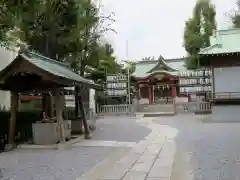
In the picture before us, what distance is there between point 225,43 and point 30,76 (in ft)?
51.9

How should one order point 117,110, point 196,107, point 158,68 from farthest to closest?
1. point 158,68
2. point 117,110
3. point 196,107

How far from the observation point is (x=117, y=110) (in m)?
32.5

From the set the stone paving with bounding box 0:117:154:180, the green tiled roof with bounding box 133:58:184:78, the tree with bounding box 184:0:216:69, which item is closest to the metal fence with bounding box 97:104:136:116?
the tree with bounding box 184:0:216:69

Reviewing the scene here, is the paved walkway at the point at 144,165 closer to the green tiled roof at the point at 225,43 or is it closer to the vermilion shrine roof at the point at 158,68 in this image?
the green tiled roof at the point at 225,43

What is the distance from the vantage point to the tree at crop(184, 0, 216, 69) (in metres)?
32.6

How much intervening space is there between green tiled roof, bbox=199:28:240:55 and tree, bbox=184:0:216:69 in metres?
8.19

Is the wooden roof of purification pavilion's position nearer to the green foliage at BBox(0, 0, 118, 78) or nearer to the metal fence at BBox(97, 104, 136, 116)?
the green foliage at BBox(0, 0, 118, 78)

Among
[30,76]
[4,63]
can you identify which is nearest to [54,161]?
[30,76]

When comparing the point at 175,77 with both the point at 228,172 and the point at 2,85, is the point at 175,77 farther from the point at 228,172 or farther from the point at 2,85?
the point at 228,172

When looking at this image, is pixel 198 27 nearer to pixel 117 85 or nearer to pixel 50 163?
pixel 117 85

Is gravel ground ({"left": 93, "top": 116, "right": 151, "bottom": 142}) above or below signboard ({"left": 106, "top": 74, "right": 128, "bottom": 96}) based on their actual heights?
below

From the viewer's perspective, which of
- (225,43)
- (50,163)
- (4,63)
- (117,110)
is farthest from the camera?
(117,110)

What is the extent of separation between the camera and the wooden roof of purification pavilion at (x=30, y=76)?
33.5 feet

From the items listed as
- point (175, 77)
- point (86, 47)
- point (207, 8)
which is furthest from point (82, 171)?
point (175, 77)
